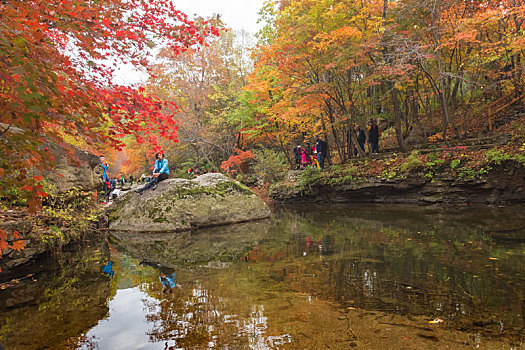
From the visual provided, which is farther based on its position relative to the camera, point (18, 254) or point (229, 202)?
point (229, 202)

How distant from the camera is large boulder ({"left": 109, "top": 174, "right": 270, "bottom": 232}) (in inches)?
353

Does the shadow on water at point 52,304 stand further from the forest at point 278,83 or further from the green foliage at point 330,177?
the green foliage at point 330,177

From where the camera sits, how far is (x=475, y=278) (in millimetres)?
3584

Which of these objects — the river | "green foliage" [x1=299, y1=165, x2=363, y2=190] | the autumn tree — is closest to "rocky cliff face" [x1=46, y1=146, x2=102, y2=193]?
the autumn tree

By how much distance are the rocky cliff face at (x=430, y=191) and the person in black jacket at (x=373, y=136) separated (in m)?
2.76

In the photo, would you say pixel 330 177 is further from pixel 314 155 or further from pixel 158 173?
pixel 158 173

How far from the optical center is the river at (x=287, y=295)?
2.50m

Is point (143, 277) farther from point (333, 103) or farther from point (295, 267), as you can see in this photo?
point (333, 103)

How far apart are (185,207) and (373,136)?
34.8ft

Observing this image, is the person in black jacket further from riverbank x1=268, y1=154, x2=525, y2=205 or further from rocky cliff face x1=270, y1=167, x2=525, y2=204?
rocky cliff face x1=270, y1=167, x2=525, y2=204

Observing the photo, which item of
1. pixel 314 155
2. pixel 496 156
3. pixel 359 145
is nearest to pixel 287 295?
pixel 496 156

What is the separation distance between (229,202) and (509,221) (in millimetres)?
7722

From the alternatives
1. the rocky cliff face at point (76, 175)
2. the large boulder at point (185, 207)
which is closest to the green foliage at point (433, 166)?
the large boulder at point (185, 207)

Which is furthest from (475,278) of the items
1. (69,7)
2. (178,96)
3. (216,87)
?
(178,96)
